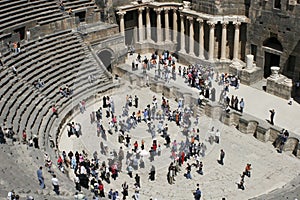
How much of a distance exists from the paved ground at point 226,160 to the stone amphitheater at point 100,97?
0.05 metres

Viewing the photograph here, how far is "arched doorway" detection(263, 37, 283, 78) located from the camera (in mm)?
30672

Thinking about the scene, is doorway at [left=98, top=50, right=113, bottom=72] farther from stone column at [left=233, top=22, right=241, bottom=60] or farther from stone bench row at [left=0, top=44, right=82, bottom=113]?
stone column at [left=233, top=22, right=241, bottom=60]

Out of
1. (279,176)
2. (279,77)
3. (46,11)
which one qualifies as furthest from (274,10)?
(46,11)

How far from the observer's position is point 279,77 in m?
30.0

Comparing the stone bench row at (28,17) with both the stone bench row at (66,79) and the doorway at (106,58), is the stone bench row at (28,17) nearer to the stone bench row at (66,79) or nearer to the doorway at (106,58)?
the doorway at (106,58)

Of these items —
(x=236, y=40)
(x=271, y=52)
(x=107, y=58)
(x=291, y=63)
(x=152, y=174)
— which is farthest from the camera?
(x=107, y=58)

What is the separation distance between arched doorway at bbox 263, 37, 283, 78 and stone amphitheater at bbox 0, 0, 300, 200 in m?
1.94

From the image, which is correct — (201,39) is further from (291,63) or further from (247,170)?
(247,170)

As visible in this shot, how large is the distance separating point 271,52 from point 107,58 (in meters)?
12.1

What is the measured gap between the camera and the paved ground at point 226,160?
21.5 meters

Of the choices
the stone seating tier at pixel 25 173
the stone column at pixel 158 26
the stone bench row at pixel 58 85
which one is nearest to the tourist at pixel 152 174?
the stone seating tier at pixel 25 173

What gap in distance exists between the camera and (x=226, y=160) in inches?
941

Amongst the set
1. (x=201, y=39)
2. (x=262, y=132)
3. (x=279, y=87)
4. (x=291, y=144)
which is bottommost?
(x=291, y=144)

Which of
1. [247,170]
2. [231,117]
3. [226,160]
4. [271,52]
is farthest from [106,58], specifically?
[247,170]
